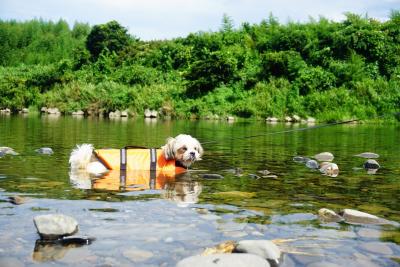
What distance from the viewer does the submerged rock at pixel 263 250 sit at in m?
2.93

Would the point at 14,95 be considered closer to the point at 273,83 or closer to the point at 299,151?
the point at 273,83

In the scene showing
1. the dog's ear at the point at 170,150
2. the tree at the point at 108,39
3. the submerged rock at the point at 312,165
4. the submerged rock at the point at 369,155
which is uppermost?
the tree at the point at 108,39

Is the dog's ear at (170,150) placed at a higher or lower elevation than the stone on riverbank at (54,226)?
higher

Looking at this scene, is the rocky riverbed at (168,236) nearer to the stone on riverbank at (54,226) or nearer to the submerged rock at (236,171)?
the stone on riverbank at (54,226)

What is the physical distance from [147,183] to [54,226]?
8.98 ft

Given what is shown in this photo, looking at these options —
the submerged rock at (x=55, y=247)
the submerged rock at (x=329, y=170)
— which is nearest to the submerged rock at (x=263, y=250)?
the submerged rock at (x=55, y=247)

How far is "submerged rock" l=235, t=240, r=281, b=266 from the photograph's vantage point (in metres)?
2.93

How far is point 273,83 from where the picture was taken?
30344 mm

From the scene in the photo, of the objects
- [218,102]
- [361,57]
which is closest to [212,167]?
[218,102]

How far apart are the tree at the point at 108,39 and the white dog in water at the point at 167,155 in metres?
39.2

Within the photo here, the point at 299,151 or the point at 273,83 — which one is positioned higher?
the point at 273,83

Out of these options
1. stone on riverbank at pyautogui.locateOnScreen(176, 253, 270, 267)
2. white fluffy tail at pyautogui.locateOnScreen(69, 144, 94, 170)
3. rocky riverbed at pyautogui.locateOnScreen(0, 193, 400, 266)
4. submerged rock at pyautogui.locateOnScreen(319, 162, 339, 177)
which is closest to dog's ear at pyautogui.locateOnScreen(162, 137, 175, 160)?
white fluffy tail at pyautogui.locateOnScreen(69, 144, 94, 170)

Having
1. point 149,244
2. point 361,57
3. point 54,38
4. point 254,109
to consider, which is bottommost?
point 149,244

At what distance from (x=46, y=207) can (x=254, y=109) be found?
24.3 metres
